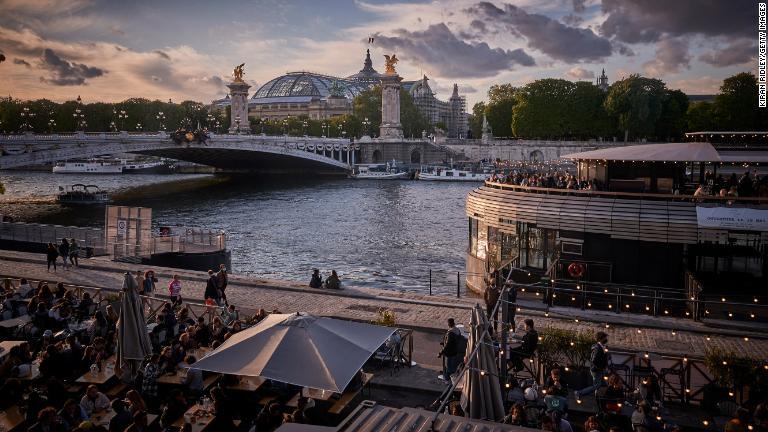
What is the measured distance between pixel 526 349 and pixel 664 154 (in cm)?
1060

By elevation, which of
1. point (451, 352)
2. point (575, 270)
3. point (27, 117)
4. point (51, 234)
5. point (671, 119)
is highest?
point (27, 117)

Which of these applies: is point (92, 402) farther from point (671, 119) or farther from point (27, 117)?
point (27, 117)

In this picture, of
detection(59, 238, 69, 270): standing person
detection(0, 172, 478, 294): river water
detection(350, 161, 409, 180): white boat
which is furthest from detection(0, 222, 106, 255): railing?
detection(350, 161, 409, 180): white boat

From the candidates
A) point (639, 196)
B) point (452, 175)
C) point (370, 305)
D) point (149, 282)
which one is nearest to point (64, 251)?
A: point (149, 282)

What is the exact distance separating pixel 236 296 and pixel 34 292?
5.66 metres

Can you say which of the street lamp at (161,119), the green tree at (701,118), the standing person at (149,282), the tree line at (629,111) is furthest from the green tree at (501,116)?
the standing person at (149,282)

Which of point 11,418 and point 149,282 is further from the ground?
point 149,282

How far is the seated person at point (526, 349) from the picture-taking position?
1165 cm

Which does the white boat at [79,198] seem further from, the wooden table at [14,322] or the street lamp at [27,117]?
the street lamp at [27,117]

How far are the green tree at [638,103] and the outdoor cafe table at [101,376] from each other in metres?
94.3

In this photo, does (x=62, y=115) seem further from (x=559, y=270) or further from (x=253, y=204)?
(x=559, y=270)

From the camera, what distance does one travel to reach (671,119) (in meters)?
98.5

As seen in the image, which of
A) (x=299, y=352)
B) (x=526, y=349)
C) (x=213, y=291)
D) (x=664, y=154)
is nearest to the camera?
(x=299, y=352)

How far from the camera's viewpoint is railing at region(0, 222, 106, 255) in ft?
92.1
